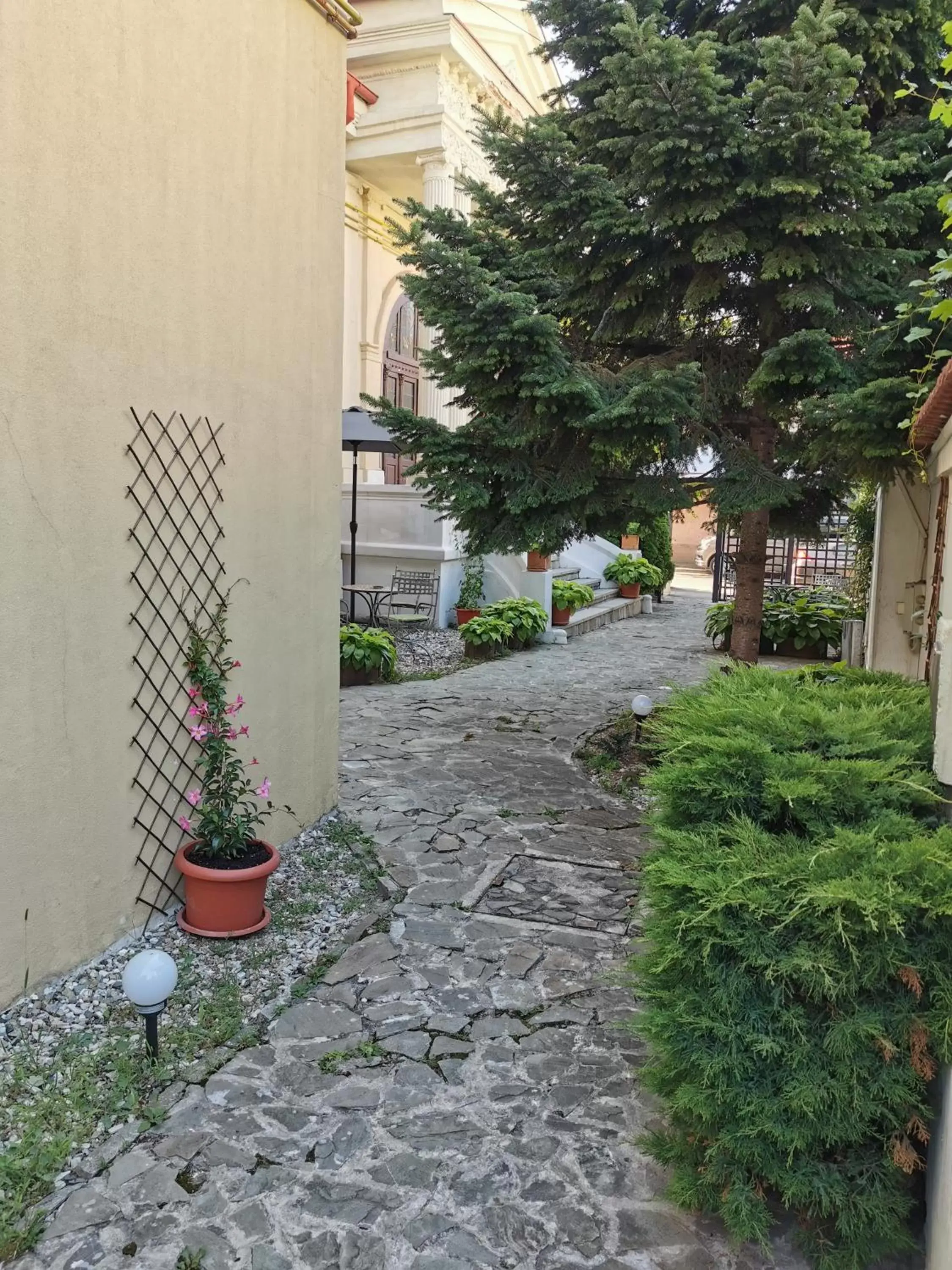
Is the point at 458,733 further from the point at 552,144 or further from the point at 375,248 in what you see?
the point at 375,248

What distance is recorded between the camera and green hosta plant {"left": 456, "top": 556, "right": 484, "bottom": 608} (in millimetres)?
12328

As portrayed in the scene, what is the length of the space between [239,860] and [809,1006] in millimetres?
2612

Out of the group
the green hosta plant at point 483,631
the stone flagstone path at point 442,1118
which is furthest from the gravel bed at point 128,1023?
the green hosta plant at point 483,631

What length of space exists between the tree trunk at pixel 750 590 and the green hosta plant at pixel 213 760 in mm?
4281

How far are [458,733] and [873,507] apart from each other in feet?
15.1

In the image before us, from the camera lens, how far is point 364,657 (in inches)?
363

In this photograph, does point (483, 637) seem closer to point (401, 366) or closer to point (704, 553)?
point (401, 366)

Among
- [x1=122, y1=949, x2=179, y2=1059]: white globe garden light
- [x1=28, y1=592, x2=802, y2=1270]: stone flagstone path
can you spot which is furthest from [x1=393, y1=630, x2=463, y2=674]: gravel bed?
[x1=122, y1=949, x2=179, y2=1059]: white globe garden light

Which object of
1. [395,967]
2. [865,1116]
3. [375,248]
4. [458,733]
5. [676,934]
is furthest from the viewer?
[375,248]

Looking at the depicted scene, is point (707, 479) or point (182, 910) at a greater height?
point (707, 479)

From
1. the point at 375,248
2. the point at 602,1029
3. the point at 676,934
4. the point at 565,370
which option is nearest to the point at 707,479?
the point at 565,370

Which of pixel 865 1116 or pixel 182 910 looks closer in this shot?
pixel 865 1116

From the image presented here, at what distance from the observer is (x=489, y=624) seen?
10.9m

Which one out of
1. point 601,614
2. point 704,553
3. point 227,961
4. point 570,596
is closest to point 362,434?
point 570,596
